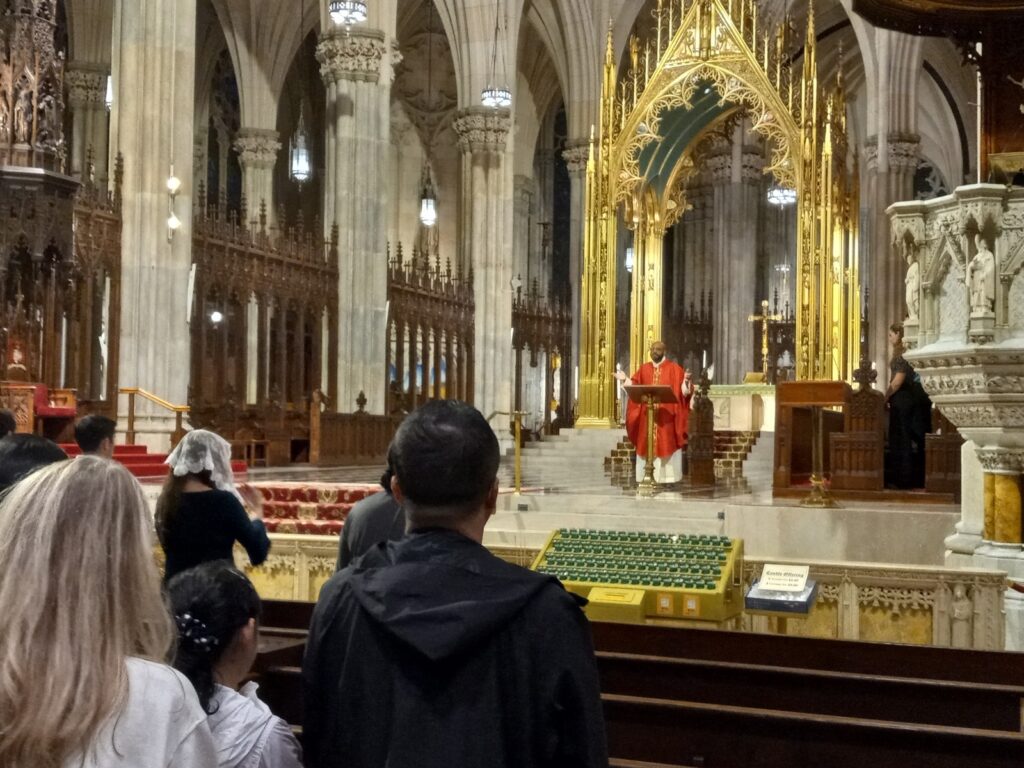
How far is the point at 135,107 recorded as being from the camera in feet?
51.3

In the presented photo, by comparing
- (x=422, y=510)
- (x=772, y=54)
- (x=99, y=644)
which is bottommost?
(x=99, y=644)

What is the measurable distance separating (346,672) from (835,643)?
3074 millimetres

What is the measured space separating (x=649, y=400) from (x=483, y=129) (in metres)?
13.5

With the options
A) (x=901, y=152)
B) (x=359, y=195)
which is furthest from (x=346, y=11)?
(x=901, y=152)

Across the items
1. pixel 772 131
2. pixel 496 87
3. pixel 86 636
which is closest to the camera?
pixel 86 636

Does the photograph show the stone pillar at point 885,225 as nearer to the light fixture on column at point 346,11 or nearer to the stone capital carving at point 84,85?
the light fixture on column at point 346,11

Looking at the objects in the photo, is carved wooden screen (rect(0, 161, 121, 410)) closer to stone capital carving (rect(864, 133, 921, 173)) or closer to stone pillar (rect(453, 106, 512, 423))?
stone pillar (rect(453, 106, 512, 423))

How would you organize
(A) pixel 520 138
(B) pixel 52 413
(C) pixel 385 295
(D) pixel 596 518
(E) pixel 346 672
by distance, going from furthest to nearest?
(A) pixel 520 138
(C) pixel 385 295
(B) pixel 52 413
(D) pixel 596 518
(E) pixel 346 672

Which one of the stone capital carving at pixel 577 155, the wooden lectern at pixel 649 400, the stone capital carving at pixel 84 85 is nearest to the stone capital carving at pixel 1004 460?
the wooden lectern at pixel 649 400

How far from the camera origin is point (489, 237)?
948 inches

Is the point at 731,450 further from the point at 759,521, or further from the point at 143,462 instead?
the point at 143,462

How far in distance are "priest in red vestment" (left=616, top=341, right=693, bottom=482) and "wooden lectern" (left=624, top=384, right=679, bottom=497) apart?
96 cm

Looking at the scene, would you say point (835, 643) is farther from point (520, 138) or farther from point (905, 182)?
point (520, 138)

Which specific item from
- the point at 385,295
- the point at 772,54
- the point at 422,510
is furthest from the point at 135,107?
the point at 422,510
